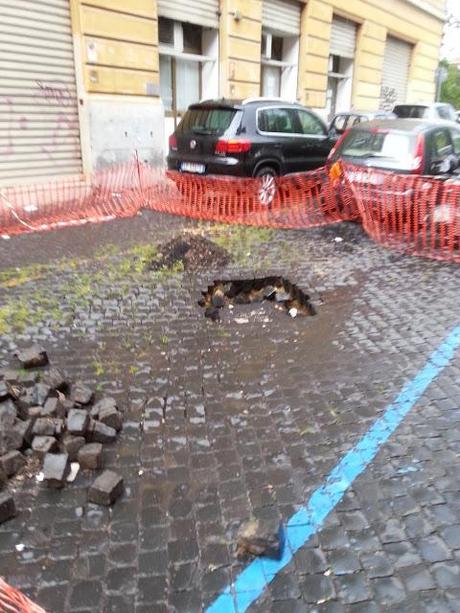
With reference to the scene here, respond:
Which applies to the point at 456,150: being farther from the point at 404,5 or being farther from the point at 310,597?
the point at 404,5

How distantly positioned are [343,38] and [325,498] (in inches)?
787

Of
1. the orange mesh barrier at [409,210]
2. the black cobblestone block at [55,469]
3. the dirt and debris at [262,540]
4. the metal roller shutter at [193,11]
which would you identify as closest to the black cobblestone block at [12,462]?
the black cobblestone block at [55,469]

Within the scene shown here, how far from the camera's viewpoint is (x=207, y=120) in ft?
29.2

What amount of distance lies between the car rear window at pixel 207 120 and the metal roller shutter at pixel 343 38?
11.7 meters

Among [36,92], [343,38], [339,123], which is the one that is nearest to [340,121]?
[339,123]

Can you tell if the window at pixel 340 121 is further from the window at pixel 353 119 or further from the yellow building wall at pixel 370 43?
the yellow building wall at pixel 370 43

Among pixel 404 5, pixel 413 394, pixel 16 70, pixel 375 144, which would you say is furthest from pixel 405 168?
pixel 404 5

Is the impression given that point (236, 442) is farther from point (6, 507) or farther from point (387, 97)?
point (387, 97)

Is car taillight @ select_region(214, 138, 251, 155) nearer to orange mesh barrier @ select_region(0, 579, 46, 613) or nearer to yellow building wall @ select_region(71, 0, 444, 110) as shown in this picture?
yellow building wall @ select_region(71, 0, 444, 110)

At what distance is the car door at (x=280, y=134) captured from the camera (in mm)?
8914

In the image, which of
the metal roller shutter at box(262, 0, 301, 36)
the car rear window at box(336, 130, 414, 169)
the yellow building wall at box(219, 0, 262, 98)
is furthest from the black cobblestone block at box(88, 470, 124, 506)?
the metal roller shutter at box(262, 0, 301, 36)

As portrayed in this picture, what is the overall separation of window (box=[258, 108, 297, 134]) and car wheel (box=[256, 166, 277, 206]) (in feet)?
2.39

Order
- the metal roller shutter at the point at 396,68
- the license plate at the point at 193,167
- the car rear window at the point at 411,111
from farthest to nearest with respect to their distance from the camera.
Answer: the metal roller shutter at the point at 396,68 < the car rear window at the point at 411,111 < the license plate at the point at 193,167

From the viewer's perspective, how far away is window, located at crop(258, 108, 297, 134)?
898 cm
